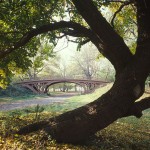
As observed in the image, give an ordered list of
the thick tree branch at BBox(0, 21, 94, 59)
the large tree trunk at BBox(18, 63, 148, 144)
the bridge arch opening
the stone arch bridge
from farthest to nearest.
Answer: the bridge arch opening < the stone arch bridge < the thick tree branch at BBox(0, 21, 94, 59) < the large tree trunk at BBox(18, 63, 148, 144)

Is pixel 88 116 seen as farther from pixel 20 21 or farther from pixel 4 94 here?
pixel 4 94

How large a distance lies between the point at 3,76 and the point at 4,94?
117 ft

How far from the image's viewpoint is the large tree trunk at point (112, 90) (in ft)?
23.9

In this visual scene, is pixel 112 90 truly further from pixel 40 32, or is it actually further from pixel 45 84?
pixel 45 84

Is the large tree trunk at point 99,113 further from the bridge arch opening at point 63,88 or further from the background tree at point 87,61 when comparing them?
the background tree at point 87,61

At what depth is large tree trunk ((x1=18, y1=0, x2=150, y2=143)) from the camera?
729cm

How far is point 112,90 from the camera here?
759 centimetres

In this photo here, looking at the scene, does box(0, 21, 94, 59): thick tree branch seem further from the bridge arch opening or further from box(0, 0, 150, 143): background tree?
the bridge arch opening

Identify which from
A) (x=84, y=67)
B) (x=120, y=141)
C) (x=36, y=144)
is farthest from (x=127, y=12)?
(x=84, y=67)

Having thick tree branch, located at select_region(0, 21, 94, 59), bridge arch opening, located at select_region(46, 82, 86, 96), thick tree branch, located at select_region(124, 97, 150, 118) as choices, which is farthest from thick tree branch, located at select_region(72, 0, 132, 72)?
bridge arch opening, located at select_region(46, 82, 86, 96)

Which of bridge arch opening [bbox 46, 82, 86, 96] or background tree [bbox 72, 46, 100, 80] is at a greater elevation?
background tree [bbox 72, 46, 100, 80]

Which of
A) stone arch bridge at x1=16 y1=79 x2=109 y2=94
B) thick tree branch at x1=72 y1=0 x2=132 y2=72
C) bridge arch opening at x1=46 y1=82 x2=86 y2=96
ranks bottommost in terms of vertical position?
bridge arch opening at x1=46 y1=82 x2=86 y2=96

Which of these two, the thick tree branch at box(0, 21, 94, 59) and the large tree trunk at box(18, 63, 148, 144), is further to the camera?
the thick tree branch at box(0, 21, 94, 59)

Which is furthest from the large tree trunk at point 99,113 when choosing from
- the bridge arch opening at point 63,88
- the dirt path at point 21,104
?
the bridge arch opening at point 63,88
